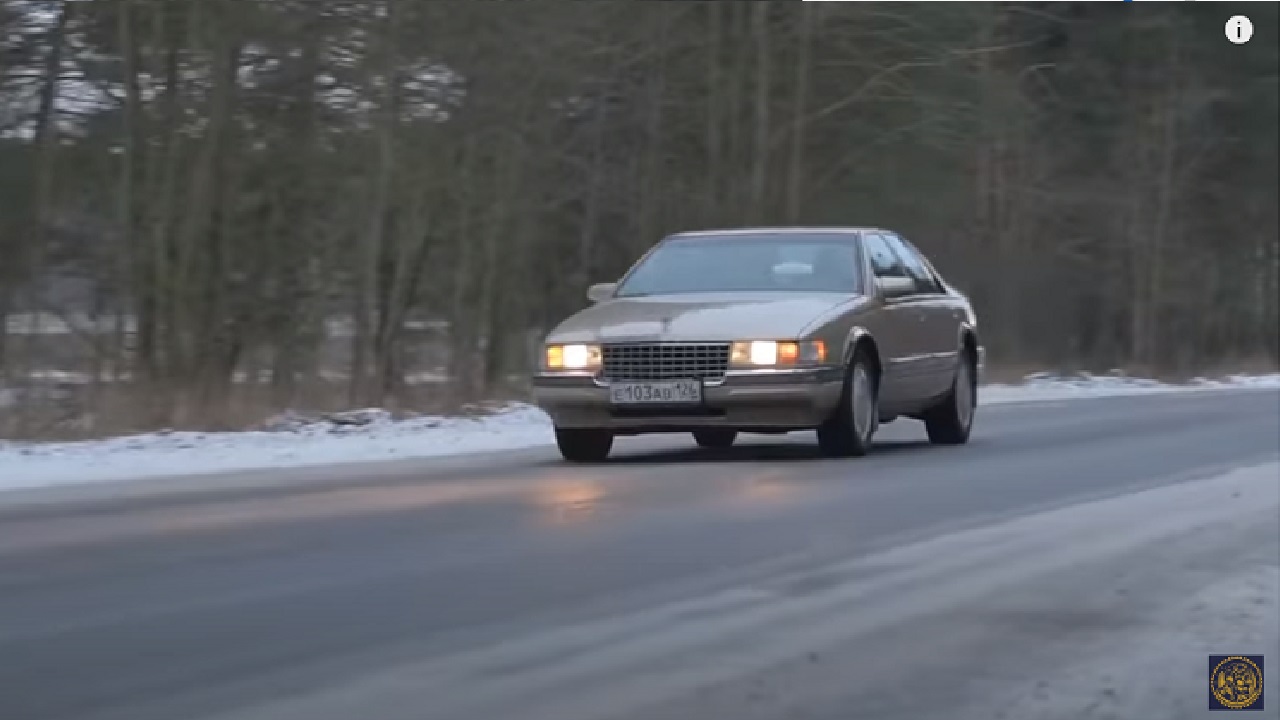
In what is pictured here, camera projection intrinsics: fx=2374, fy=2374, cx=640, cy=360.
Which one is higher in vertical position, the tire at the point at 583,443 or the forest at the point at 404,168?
the forest at the point at 404,168

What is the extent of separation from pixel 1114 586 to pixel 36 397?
1333 cm

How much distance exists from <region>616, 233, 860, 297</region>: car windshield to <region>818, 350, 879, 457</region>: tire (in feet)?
2.25

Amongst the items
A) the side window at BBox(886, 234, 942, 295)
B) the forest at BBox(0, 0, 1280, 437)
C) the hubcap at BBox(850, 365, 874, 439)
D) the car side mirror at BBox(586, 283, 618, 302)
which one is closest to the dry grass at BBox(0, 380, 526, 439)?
the forest at BBox(0, 0, 1280, 437)

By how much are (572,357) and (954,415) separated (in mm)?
3741

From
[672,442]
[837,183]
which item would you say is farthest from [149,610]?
[837,183]

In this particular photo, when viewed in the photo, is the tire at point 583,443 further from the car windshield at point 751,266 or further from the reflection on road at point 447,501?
the car windshield at point 751,266

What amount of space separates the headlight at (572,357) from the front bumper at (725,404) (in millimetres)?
79

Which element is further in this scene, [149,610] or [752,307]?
[752,307]

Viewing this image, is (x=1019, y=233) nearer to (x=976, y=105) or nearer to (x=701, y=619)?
(x=976, y=105)

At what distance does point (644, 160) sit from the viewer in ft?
104

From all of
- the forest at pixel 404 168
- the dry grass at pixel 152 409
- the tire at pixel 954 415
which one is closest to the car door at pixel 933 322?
the tire at pixel 954 415

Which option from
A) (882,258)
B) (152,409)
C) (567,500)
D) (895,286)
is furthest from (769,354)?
(152,409)

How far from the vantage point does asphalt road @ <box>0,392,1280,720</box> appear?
22.3 feet

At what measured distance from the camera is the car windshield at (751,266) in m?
15.9
